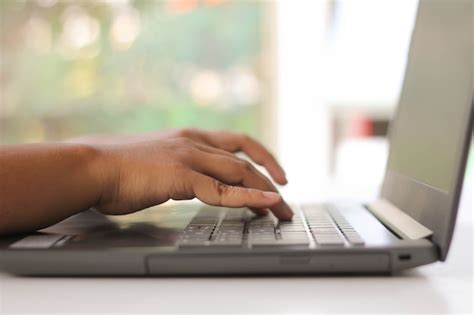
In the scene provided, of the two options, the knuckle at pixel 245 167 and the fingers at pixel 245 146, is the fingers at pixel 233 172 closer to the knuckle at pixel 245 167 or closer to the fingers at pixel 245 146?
the knuckle at pixel 245 167

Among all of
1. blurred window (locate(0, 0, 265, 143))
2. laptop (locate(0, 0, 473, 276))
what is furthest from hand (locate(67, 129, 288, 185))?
blurred window (locate(0, 0, 265, 143))

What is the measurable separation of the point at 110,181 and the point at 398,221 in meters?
0.30

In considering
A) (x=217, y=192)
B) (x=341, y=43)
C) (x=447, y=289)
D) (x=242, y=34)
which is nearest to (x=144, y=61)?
(x=242, y=34)

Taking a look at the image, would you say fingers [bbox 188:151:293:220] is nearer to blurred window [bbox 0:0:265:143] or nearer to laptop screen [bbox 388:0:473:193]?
laptop screen [bbox 388:0:473:193]

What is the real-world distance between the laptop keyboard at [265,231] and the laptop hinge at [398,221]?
0.04 meters

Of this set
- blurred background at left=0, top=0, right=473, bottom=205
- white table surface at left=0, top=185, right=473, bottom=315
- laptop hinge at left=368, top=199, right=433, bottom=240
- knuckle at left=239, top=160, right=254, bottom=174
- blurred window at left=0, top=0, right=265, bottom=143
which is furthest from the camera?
blurred window at left=0, top=0, right=265, bottom=143

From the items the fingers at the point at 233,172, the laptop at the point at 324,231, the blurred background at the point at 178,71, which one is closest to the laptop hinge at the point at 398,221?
the laptop at the point at 324,231

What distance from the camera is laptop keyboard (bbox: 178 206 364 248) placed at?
0.56 meters

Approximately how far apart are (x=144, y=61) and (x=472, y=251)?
2.39 metres

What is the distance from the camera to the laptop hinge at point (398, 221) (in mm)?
585

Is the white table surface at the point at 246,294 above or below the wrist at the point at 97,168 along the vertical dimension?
below

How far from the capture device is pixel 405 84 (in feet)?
2.85

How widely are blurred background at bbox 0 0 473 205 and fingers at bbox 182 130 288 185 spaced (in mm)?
1727

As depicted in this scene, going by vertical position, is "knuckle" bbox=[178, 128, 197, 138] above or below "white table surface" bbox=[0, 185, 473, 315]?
above
